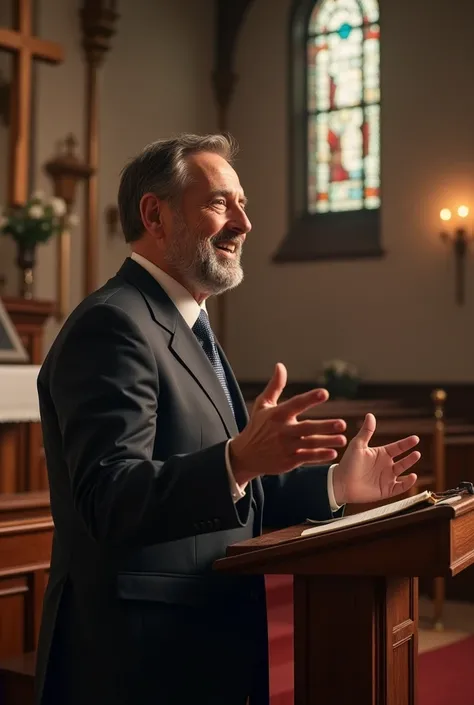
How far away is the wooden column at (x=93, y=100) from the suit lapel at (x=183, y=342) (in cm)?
722

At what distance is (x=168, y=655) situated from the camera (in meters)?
1.91

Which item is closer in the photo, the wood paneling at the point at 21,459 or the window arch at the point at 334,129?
the wood paneling at the point at 21,459

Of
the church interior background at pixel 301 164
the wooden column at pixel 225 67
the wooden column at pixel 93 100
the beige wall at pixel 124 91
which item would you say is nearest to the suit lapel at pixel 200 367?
the church interior background at pixel 301 164

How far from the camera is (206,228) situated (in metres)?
2.16

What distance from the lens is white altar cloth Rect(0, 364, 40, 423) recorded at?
4.85 m

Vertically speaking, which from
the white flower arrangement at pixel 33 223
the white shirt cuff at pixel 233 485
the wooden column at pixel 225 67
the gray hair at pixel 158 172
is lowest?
the white shirt cuff at pixel 233 485

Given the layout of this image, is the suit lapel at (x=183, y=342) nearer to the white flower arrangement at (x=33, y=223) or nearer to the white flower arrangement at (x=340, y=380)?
the white flower arrangement at (x=33, y=223)

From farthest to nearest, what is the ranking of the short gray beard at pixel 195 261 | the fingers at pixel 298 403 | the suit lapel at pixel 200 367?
the short gray beard at pixel 195 261, the suit lapel at pixel 200 367, the fingers at pixel 298 403

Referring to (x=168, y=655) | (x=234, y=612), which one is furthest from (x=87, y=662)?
(x=234, y=612)

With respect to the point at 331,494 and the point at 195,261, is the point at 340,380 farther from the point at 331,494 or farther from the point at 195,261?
the point at 195,261

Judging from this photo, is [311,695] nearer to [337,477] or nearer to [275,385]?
[337,477]

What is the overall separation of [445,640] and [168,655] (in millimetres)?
4390

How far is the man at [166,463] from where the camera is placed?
1717 millimetres

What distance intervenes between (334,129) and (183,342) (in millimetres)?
9118
